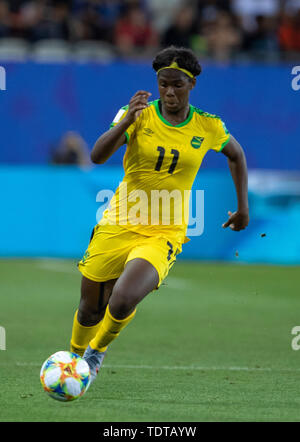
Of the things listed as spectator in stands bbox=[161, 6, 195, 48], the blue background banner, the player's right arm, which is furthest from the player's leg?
spectator in stands bbox=[161, 6, 195, 48]

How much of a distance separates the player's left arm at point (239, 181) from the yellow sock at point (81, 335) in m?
1.32

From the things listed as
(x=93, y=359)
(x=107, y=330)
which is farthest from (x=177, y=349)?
(x=107, y=330)

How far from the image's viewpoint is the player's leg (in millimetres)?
6891

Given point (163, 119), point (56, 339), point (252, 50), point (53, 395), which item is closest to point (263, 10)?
point (252, 50)

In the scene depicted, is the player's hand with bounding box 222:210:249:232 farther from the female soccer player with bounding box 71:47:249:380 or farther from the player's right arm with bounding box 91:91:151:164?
the player's right arm with bounding box 91:91:151:164

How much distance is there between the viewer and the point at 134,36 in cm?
1983

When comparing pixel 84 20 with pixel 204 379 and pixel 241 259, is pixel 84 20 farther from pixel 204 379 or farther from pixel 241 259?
pixel 204 379

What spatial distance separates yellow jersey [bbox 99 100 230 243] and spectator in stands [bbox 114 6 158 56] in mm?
13135

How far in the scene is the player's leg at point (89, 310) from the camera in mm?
6891

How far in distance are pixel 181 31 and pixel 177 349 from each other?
1182cm

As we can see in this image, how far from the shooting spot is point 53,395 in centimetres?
612

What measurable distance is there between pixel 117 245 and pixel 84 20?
1396 centimetres

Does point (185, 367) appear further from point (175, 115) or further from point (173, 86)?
point (173, 86)

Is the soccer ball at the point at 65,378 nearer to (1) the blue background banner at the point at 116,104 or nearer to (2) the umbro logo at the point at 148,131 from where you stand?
(2) the umbro logo at the point at 148,131
